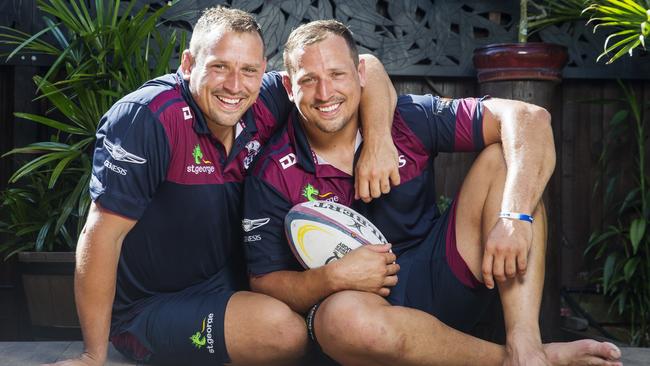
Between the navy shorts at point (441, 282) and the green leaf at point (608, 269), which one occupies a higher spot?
the navy shorts at point (441, 282)

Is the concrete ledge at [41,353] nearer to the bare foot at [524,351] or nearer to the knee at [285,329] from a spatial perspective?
the knee at [285,329]

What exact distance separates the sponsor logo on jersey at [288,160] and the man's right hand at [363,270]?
362mm

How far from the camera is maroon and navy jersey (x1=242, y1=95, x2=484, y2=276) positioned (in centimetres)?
277

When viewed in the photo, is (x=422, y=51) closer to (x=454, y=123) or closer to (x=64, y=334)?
(x=454, y=123)

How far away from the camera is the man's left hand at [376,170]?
278cm

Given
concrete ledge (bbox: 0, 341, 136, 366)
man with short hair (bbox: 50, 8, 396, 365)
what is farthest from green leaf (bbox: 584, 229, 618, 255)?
concrete ledge (bbox: 0, 341, 136, 366)

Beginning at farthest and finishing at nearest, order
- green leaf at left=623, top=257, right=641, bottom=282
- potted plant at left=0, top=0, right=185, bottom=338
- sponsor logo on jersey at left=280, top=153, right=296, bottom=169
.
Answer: green leaf at left=623, top=257, right=641, bottom=282 → potted plant at left=0, top=0, right=185, bottom=338 → sponsor logo on jersey at left=280, top=153, right=296, bottom=169

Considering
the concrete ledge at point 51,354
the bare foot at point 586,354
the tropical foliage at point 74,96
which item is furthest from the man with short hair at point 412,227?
the tropical foliage at point 74,96

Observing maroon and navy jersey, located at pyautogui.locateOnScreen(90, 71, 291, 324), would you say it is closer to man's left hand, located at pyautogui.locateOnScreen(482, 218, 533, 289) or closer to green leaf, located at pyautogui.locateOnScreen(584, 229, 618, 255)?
man's left hand, located at pyautogui.locateOnScreen(482, 218, 533, 289)

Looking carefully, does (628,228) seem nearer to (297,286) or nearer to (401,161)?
(401,161)

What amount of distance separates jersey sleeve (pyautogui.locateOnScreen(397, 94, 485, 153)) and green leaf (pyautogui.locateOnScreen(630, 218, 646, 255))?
1525mm

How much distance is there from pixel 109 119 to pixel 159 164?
20 centimetres

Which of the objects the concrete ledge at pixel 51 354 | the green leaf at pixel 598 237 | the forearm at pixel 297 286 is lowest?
the green leaf at pixel 598 237

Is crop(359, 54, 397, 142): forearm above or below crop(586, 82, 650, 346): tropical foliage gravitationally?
above
